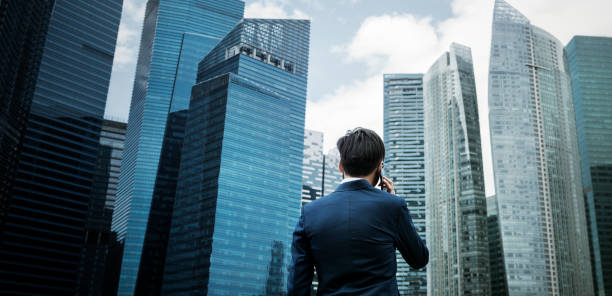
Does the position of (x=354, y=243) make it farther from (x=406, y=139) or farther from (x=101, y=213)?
(x=101, y=213)

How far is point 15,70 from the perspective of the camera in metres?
96.1

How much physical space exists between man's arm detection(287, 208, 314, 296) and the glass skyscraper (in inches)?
3491

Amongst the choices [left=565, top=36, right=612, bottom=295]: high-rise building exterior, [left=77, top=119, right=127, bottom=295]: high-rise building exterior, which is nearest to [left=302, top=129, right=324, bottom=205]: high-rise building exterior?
[left=77, top=119, right=127, bottom=295]: high-rise building exterior

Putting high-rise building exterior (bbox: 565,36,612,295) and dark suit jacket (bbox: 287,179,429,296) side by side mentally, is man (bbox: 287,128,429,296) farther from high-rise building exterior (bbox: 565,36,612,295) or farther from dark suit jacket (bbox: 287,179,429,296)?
high-rise building exterior (bbox: 565,36,612,295)

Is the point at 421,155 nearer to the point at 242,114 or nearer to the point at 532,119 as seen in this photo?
the point at 532,119

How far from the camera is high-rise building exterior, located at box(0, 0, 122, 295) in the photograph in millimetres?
96875

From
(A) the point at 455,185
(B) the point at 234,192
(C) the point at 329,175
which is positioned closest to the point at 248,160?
(B) the point at 234,192

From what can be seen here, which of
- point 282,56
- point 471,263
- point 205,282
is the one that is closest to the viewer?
point 205,282

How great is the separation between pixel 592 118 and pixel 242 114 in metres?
87.7

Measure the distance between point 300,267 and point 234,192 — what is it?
94437 mm

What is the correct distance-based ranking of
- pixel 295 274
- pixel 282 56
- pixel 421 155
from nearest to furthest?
pixel 295 274 → pixel 282 56 → pixel 421 155

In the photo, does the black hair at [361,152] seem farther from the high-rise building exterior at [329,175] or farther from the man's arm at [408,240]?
the high-rise building exterior at [329,175]

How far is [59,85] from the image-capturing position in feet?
369

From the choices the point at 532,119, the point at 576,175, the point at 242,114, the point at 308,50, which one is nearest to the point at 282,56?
the point at 308,50
